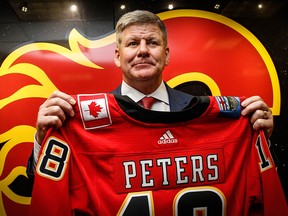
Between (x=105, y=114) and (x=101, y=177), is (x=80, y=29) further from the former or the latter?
(x=101, y=177)

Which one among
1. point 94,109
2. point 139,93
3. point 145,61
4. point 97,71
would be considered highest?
point 97,71

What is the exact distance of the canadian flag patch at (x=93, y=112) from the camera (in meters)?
1.00

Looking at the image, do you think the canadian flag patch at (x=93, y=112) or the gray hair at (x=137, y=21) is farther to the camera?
the gray hair at (x=137, y=21)

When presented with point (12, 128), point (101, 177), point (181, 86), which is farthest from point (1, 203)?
point (181, 86)

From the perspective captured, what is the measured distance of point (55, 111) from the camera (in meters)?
0.97

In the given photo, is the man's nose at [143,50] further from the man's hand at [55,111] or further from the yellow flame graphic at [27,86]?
the yellow flame graphic at [27,86]

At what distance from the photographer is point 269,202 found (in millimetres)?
983

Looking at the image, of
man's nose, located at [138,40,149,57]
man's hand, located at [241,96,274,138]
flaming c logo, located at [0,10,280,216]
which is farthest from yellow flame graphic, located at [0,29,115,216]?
man's hand, located at [241,96,274,138]

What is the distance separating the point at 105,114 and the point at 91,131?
8cm

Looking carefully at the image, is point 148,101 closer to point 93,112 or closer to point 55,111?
point 93,112

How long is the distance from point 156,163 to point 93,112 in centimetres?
27

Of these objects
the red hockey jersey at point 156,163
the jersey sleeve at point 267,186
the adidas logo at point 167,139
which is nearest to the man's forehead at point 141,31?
the red hockey jersey at point 156,163

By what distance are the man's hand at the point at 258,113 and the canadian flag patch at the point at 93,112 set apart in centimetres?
49

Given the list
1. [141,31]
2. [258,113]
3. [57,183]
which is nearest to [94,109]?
[57,183]
